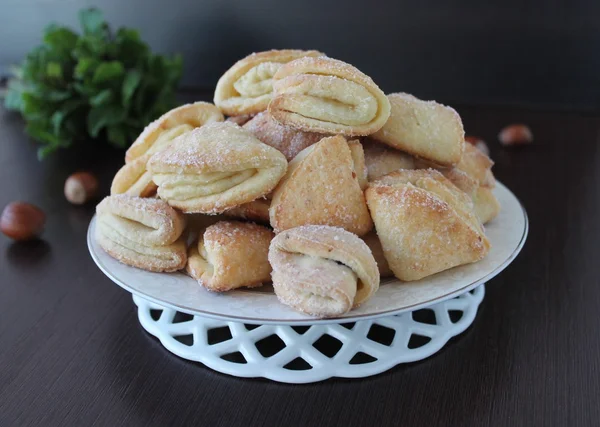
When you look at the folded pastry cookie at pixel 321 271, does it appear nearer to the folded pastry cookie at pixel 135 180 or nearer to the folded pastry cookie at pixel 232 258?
the folded pastry cookie at pixel 232 258

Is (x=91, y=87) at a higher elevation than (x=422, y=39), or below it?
higher

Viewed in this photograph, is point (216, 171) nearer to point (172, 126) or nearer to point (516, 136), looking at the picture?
point (172, 126)

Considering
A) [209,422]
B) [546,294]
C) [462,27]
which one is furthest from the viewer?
[462,27]

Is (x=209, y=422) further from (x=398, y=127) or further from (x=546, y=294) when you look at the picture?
(x=546, y=294)

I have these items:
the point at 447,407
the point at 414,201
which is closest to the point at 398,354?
the point at 447,407

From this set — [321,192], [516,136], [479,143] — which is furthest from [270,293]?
[516,136]

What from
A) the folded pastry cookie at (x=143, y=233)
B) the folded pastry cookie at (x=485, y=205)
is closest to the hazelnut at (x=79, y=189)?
the folded pastry cookie at (x=143, y=233)

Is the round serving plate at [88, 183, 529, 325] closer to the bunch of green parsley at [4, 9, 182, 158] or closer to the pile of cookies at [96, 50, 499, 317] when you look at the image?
the pile of cookies at [96, 50, 499, 317]
